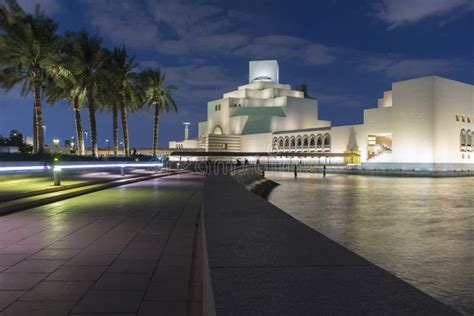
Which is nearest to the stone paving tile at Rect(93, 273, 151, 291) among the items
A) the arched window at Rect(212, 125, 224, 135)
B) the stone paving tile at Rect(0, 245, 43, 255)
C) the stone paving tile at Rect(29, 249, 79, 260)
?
the stone paving tile at Rect(29, 249, 79, 260)

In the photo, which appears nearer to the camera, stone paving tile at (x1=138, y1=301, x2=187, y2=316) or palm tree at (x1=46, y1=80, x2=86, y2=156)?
stone paving tile at (x1=138, y1=301, x2=187, y2=316)

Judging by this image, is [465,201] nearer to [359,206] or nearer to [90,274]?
[359,206]

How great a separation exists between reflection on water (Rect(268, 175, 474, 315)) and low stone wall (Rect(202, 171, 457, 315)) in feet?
8.01

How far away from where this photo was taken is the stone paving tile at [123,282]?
4391mm

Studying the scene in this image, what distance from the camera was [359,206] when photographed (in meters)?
17.5

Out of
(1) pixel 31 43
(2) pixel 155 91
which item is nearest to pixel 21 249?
(1) pixel 31 43

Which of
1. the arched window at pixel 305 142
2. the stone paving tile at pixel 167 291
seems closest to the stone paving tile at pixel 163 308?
the stone paving tile at pixel 167 291

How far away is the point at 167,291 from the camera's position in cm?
439

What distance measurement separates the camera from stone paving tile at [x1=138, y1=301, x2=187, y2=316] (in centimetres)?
378

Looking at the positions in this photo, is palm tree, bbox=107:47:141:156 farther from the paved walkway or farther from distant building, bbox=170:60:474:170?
distant building, bbox=170:60:474:170

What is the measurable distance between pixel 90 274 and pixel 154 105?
39.7 meters

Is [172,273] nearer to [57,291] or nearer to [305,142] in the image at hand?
[57,291]

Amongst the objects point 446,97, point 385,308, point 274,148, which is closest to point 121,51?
point 385,308

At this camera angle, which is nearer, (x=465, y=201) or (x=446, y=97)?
(x=465, y=201)
